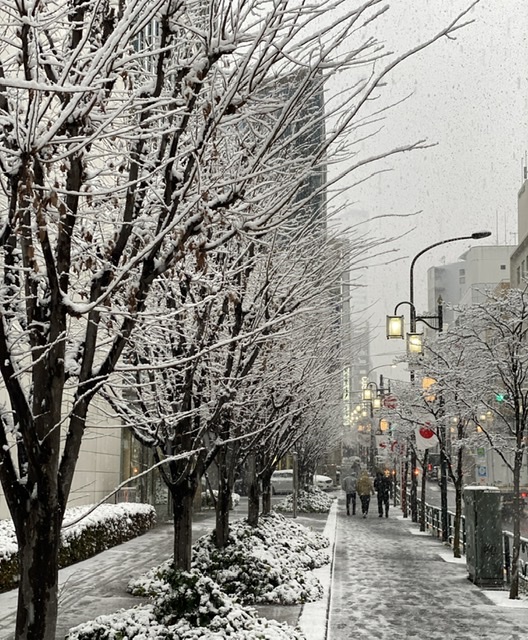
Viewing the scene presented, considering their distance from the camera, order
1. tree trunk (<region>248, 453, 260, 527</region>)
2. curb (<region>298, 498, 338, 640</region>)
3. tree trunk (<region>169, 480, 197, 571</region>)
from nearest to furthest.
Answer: curb (<region>298, 498, 338, 640</region>), tree trunk (<region>169, 480, 197, 571</region>), tree trunk (<region>248, 453, 260, 527</region>)

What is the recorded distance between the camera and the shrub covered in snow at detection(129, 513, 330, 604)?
11.6m

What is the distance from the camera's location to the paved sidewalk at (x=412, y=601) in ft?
33.8

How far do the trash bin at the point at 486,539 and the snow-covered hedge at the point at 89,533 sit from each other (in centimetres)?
619

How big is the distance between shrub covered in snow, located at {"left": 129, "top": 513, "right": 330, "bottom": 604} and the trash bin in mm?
2820

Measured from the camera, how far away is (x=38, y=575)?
174 inches

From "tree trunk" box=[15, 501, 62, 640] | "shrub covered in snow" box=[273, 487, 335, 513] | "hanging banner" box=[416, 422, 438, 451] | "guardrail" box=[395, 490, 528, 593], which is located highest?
"hanging banner" box=[416, 422, 438, 451]

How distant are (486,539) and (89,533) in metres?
7.44

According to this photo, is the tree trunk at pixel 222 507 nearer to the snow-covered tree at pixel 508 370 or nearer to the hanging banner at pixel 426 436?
the snow-covered tree at pixel 508 370

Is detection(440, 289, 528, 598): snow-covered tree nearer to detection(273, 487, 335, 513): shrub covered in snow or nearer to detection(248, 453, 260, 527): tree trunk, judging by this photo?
detection(248, 453, 260, 527): tree trunk

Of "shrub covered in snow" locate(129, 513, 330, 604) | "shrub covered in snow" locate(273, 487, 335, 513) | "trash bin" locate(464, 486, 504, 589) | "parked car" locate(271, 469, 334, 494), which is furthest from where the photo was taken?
Answer: "parked car" locate(271, 469, 334, 494)

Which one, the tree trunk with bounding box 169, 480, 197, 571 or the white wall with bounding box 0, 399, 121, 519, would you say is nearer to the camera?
the tree trunk with bounding box 169, 480, 197, 571

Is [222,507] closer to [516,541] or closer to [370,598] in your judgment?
[370,598]

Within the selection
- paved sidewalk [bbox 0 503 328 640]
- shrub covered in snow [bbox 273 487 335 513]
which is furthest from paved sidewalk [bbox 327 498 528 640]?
shrub covered in snow [bbox 273 487 335 513]

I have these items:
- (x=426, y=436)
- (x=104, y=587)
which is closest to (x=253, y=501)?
(x=104, y=587)
